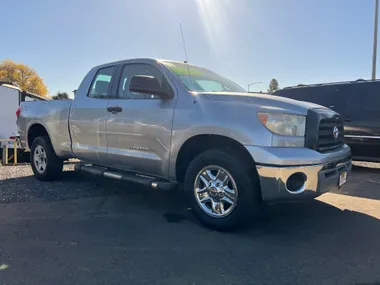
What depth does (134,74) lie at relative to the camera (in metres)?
5.00

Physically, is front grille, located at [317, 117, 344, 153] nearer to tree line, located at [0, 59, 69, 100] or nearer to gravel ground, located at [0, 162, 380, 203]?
gravel ground, located at [0, 162, 380, 203]

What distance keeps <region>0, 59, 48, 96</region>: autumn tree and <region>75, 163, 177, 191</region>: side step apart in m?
67.1

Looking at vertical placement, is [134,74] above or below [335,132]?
above

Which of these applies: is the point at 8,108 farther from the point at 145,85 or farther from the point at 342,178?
the point at 342,178

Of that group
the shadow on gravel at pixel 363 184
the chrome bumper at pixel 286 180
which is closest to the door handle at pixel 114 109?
the chrome bumper at pixel 286 180

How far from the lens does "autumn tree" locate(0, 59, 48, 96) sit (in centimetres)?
6556

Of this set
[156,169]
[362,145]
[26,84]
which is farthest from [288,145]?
[26,84]

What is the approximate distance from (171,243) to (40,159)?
3950 millimetres

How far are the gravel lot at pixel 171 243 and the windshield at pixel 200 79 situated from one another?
164 centimetres

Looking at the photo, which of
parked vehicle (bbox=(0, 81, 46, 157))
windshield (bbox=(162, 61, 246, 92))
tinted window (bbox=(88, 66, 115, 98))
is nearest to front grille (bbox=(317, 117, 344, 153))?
windshield (bbox=(162, 61, 246, 92))

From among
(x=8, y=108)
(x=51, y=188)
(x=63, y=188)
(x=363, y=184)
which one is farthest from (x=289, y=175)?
(x=8, y=108)

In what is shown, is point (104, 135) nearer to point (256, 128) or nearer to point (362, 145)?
point (256, 128)

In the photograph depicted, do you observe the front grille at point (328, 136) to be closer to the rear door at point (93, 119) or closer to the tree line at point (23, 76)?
the rear door at point (93, 119)

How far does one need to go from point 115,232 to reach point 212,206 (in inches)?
43.0
